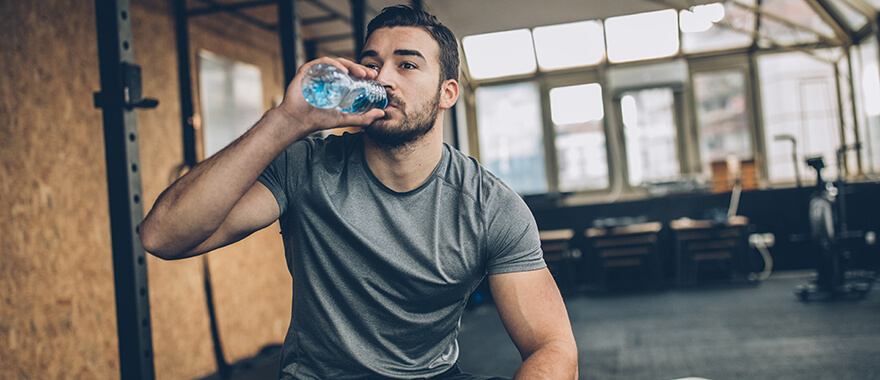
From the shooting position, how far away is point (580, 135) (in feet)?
23.1

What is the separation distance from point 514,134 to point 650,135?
4.86 feet

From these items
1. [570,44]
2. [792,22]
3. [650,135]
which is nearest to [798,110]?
[792,22]

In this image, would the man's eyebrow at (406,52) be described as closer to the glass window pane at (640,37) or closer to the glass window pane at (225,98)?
the glass window pane at (225,98)

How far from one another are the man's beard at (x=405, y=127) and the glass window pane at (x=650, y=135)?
5.99 meters

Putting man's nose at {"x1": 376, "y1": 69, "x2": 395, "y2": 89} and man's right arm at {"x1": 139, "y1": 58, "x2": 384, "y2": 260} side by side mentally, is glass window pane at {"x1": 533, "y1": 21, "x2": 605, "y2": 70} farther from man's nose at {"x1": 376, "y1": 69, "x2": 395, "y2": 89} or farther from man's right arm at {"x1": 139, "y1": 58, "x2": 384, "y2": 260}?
man's right arm at {"x1": 139, "y1": 58, "x2": 384, "y2": 260}

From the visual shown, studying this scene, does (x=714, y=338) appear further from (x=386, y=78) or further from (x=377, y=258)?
(x=386, y=78)

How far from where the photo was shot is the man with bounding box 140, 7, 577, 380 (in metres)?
1.18

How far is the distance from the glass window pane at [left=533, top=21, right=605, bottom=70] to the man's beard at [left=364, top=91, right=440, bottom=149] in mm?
5927

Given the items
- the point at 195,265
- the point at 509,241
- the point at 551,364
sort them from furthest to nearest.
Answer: the point at 195,265 → the point at 509,241 → the point at 551,364

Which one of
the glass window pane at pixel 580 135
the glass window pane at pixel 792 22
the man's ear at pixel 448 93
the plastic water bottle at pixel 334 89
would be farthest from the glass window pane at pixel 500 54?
the plastic water bottle at pixel 334 89

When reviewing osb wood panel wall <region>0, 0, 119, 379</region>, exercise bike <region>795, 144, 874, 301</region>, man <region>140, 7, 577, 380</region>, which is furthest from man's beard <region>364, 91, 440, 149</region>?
exercise bike <region>795, 144, 874, 301</region>

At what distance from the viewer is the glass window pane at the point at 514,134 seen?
717cm

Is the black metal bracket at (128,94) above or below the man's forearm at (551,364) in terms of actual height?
above

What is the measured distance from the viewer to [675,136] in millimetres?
6816
